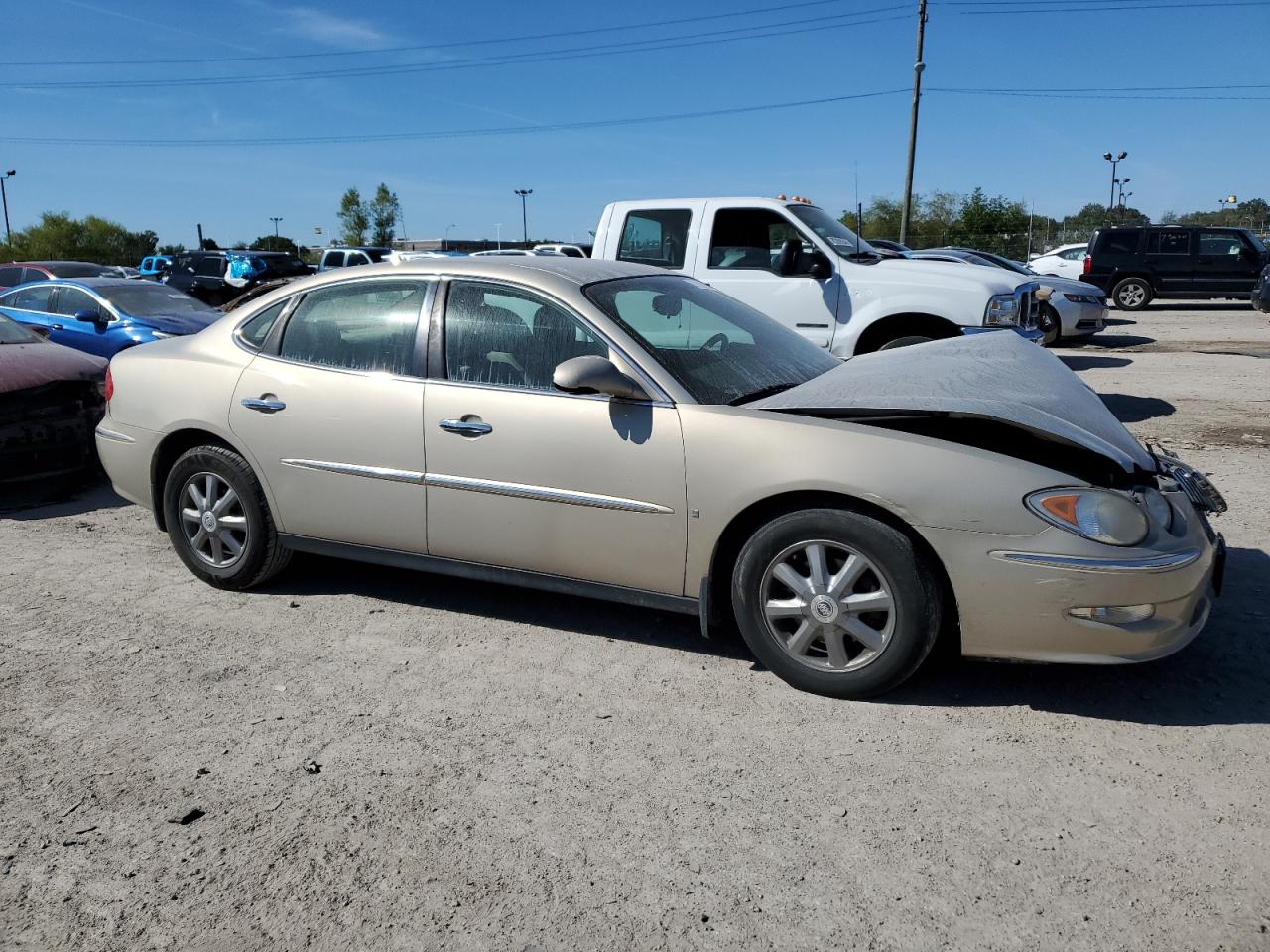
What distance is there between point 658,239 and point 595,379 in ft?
18.2

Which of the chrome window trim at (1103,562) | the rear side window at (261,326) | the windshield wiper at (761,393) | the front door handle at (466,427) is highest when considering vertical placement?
the rear side window at (261,326)

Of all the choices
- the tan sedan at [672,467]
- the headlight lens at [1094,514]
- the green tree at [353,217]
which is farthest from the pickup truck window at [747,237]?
the green tree at [353,217]

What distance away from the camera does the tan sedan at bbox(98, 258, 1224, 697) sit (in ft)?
11.1

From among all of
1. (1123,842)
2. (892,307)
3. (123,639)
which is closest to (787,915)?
(1123,842)

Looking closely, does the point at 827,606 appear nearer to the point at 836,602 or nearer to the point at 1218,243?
the point at 836,602

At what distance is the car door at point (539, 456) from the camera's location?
387 cm

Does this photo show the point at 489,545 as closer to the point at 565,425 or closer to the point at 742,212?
the point at 565,425

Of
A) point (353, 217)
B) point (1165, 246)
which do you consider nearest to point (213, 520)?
point (1165, 246)

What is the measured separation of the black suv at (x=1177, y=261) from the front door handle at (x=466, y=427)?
2176 centimetres

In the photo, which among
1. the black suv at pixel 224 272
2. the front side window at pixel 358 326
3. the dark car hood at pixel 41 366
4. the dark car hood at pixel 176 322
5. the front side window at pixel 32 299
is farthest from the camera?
the black suv at pixel 224 272

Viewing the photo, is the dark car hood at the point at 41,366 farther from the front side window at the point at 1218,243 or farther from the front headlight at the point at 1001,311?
the front side window at the point at 1218,243

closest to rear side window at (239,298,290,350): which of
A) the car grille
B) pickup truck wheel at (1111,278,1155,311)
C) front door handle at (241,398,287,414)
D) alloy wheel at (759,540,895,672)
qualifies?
front door handle at (241,398,287,414)

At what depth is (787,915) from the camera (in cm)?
253

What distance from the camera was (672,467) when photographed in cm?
380
